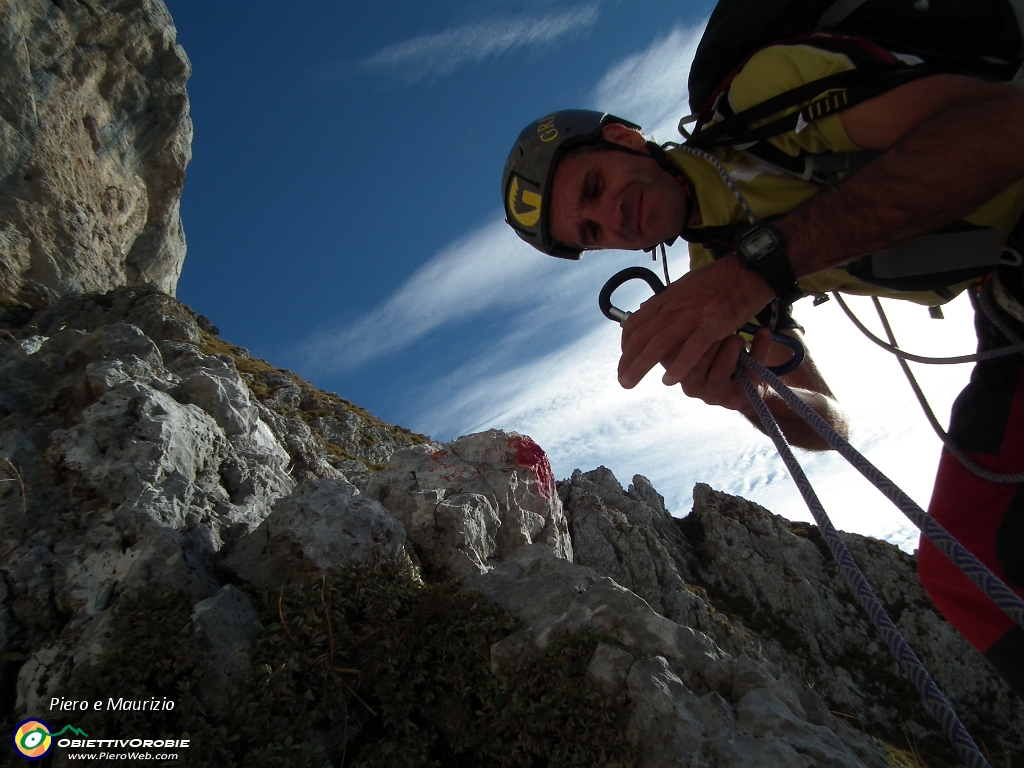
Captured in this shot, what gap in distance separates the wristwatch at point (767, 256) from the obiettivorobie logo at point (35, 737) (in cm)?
523

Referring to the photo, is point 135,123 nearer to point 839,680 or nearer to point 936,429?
point 936,429

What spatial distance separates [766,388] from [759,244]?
205cm

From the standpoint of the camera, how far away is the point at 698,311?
2871mm

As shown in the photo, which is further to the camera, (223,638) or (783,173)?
(223,638)

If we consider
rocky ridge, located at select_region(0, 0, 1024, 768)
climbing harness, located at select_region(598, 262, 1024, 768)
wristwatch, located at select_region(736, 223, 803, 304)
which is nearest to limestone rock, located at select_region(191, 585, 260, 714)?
rocky ridge, located at select_region(0, 0, 1024, 768)

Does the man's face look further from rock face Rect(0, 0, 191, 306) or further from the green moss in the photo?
rock face Rect(0, 0, 191, 306)

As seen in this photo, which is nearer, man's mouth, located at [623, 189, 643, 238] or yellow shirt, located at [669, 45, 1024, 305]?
yellow shirt, located at [669, 45, 1024, 305]

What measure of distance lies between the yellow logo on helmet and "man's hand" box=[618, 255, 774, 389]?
2471 mm

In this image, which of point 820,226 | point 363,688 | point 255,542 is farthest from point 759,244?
point 255,542

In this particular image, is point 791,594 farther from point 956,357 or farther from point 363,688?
point 363,688

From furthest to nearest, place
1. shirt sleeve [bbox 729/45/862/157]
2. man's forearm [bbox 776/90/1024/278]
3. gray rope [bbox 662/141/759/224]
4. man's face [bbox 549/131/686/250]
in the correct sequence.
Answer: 1. man's face [bbox 549/131/686/250]
2. gray rope [bbox 662/141/759/224]
3. shirt sleeve [bbox 729/45/862/157]
4. man's forearm [bbox 776/90/1024/278]

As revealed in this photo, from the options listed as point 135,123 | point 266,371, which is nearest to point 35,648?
point 266,371

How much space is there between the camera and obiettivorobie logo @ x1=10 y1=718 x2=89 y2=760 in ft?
11.9

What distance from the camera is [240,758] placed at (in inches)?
142
